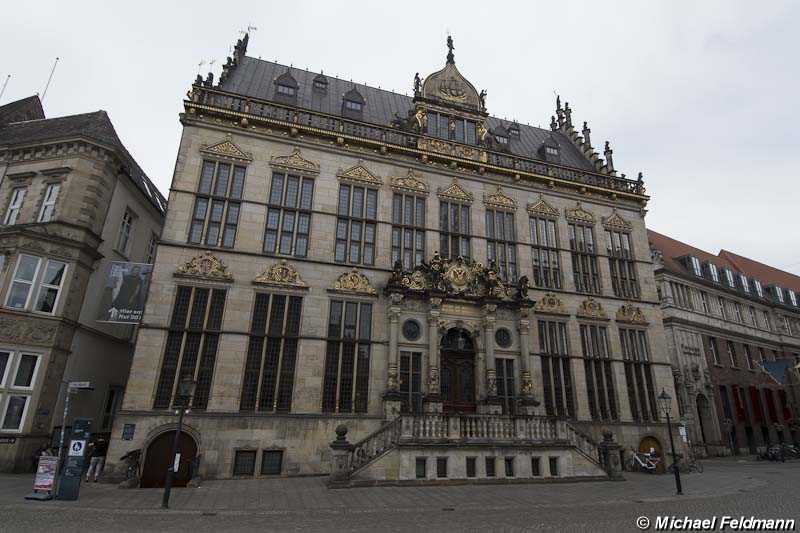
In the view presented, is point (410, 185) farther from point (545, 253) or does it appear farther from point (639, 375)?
point (639, 375)

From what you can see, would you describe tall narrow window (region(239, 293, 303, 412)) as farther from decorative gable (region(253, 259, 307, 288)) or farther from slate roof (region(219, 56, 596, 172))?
slate roof (region(219, 56, 596, 172))

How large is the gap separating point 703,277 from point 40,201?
48.9 metres

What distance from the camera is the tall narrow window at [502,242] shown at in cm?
2422

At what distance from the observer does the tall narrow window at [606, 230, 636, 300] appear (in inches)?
1038

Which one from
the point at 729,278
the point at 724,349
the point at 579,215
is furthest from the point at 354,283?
the point at 729,278

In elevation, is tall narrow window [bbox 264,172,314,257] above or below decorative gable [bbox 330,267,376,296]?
above

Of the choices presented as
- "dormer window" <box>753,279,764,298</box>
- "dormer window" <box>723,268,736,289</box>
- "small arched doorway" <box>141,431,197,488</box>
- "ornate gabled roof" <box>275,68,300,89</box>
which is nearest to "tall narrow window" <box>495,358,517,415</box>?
"small arched doorway" <box>141,431,197,488</box>

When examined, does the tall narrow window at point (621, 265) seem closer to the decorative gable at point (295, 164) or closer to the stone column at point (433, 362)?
the stone column at point (433, 362)

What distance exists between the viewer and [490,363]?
2117cm

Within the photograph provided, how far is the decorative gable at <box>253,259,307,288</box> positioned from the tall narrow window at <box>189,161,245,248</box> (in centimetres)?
210

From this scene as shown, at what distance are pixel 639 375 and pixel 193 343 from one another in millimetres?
22627

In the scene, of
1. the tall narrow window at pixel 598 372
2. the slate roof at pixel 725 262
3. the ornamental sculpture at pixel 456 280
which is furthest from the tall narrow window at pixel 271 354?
the slate roof at pixel 725 262

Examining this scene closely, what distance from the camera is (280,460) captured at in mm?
17844

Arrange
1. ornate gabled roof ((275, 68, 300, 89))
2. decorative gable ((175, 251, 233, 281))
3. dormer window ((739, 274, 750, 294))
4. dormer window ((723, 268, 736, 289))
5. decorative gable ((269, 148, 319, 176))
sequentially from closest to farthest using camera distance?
decorative gable ((175, 251, 233, 281))
decorative gable ((269, 148, 319, 176))
ornate gabled roof ((275, 68, 300, 89))
dormer window ((723, 268, 736, 289))
dormer window ((739, 274, 750, 294))
